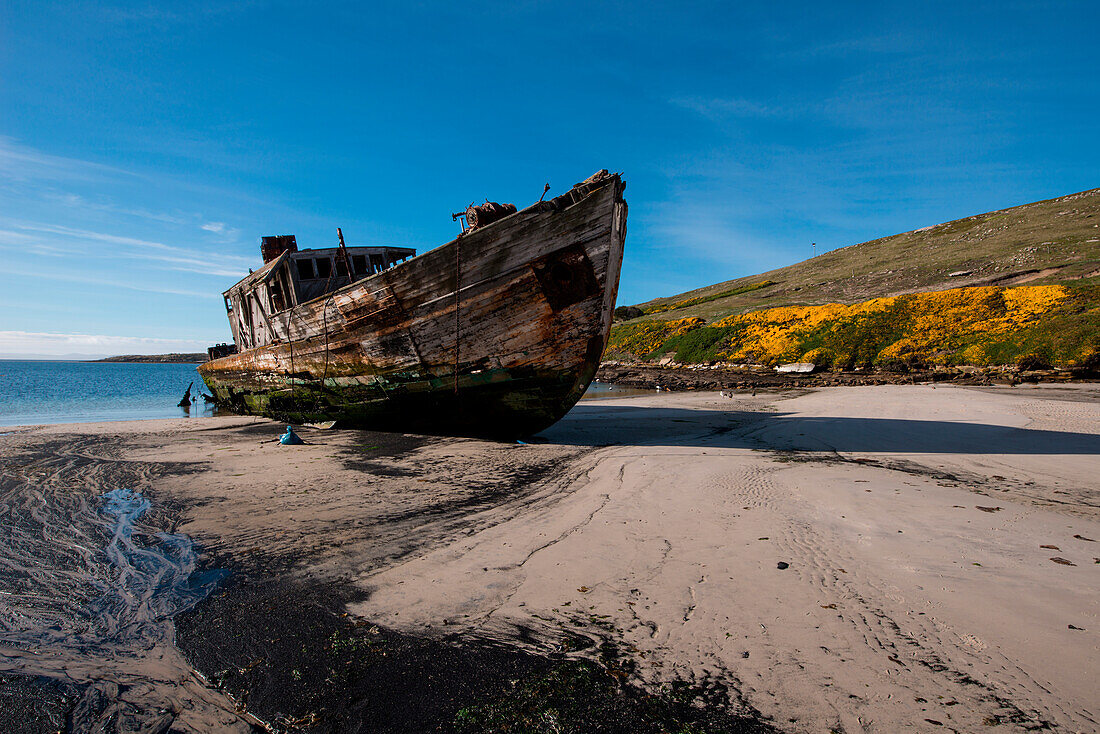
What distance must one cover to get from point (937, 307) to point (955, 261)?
553 inches

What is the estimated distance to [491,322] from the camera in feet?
30.4

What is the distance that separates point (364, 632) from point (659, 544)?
246cm

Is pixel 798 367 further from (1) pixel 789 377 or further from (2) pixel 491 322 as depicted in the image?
(2) pixel 491 322

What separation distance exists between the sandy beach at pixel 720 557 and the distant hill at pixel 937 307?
1303cm

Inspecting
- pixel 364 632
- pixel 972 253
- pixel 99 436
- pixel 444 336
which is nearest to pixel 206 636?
pixel 364 632

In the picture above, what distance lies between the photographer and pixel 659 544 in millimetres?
4172

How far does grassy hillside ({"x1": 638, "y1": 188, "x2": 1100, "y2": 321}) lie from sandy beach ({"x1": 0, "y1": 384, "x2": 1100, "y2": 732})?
24626mm

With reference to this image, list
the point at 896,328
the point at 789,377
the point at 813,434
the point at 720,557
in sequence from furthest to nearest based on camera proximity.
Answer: the point at 896,328 → the point at 789,377 → the point at 813,434 → the point at 720,557

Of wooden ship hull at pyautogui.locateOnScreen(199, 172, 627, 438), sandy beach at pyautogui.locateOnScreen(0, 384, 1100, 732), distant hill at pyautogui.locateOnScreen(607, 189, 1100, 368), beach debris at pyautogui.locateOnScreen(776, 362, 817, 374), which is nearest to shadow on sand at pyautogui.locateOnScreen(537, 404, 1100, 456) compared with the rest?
sandy beach at pyautogui.locateOnScreen(0, 384, 1100, 732)

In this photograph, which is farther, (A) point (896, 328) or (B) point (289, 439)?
(A) point (896, 328)

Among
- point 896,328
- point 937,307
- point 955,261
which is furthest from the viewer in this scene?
point 955,261

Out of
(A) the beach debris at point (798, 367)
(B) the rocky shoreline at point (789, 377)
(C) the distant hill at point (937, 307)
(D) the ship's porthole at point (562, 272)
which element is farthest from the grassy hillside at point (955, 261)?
(D) the ship's porthole at point (562, 272)

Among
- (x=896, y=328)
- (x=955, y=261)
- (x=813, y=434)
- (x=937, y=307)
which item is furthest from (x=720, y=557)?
(x=955, y=261)

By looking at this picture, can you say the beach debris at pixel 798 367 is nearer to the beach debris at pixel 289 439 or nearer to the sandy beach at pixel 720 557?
the sandy beach at pixel 720 557
